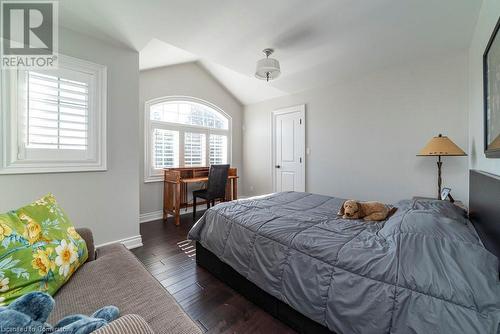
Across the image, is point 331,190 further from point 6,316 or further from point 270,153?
point 6,316

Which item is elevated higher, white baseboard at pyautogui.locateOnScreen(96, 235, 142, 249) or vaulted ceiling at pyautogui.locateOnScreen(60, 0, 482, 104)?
vaulted ceiling at pyautogui.locateOnScreen(60, 0, 482, 104)

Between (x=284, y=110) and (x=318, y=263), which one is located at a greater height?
(x=284, y=110)

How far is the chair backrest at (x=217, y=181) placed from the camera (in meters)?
3.67

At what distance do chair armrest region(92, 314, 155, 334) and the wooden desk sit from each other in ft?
9.65

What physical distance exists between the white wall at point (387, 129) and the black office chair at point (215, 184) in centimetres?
161

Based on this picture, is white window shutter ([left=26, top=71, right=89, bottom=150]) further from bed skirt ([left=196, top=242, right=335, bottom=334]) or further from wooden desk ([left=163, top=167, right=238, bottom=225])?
bed skirt ([left=196, top=242, right=335, bottom=334])

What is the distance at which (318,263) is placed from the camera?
1.21m

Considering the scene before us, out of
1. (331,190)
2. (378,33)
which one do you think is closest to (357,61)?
(378,33)

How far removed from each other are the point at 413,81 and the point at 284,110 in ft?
7.08

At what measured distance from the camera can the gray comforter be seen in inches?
32.7

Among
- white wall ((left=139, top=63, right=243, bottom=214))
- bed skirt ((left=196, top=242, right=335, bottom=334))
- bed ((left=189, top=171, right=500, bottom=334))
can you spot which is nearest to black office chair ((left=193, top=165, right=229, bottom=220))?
white wall ((left=139, top=63, right=243, bottom=214))

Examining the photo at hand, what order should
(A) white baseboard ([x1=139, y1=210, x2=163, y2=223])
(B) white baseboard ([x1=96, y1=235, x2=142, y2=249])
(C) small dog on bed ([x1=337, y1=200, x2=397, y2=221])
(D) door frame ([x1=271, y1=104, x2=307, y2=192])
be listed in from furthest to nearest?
1. (D) door frame ([x1=271, y1=104, x2=307, y2=192])
2. (A) white baseboard ([x1=139, y1=210, x2=163, y2=223])
3. (B) white baseboard ([x1=96, y1=235, x2=142, y2=249])
4. (C) small dog on bed ([x1=337, y1=200, x2=397, y2=221])

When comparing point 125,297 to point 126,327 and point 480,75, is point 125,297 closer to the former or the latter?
point 126,327

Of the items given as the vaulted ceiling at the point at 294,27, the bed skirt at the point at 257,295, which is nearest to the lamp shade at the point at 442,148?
the vaulted ceiling at the point at 294,27
